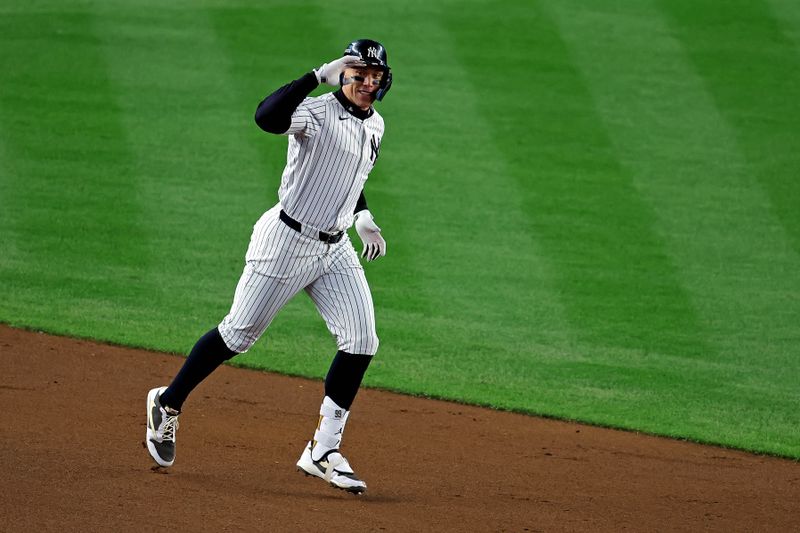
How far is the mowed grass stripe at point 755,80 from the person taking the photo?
459 inches

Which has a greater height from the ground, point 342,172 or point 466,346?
point 342,172

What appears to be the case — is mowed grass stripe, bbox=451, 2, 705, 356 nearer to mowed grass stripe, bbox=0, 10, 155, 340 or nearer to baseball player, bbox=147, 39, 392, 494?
mowed grass stripe, bbox=0, 10, 155, 340

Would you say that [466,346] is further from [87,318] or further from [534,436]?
[87,318]

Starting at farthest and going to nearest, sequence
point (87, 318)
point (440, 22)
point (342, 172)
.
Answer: point (440, 22) → point (87, 318) → point (342, 172)

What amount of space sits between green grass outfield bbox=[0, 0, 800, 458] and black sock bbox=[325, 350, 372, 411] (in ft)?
6.75

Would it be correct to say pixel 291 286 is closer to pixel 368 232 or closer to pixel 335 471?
pixel 368 232

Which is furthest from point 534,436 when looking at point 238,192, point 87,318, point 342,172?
point 238,192

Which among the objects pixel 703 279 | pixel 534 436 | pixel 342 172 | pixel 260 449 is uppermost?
pixel 342 172

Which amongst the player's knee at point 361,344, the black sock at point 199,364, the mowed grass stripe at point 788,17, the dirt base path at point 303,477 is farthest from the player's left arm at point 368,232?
the mowed grass stripe at point 788,17

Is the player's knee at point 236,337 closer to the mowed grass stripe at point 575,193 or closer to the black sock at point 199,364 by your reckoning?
the black sock at point 199,364

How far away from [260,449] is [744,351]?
4060mm

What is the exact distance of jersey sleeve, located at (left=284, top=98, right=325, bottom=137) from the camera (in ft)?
17.2

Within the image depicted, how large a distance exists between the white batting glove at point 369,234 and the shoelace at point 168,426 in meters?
1.15

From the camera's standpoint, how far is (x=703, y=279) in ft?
32.2
